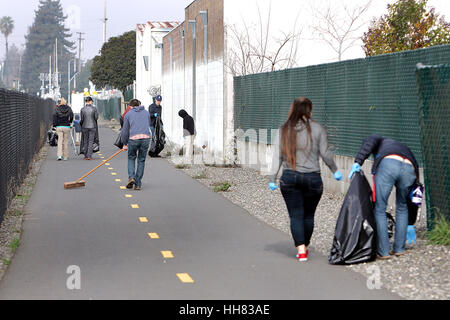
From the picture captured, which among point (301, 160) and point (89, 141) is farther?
point (89, 141)

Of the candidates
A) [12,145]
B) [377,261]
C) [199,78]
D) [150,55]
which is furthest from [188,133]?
[150,55]

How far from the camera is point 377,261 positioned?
8430 mm

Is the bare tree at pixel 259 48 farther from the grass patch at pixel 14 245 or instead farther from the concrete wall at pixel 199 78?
the grass patch at pixel 14 245

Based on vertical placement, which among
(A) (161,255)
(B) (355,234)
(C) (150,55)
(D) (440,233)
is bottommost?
(A) (161,255)

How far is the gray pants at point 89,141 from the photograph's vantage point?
23.6m

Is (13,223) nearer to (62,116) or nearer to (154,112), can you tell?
(62,116)

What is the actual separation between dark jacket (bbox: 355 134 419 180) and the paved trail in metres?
1.20

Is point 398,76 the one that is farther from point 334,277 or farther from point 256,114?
point 256,114

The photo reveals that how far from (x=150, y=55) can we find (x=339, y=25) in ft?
78.6

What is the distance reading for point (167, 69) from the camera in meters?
37.9

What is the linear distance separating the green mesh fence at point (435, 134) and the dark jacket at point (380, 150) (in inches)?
41.2
